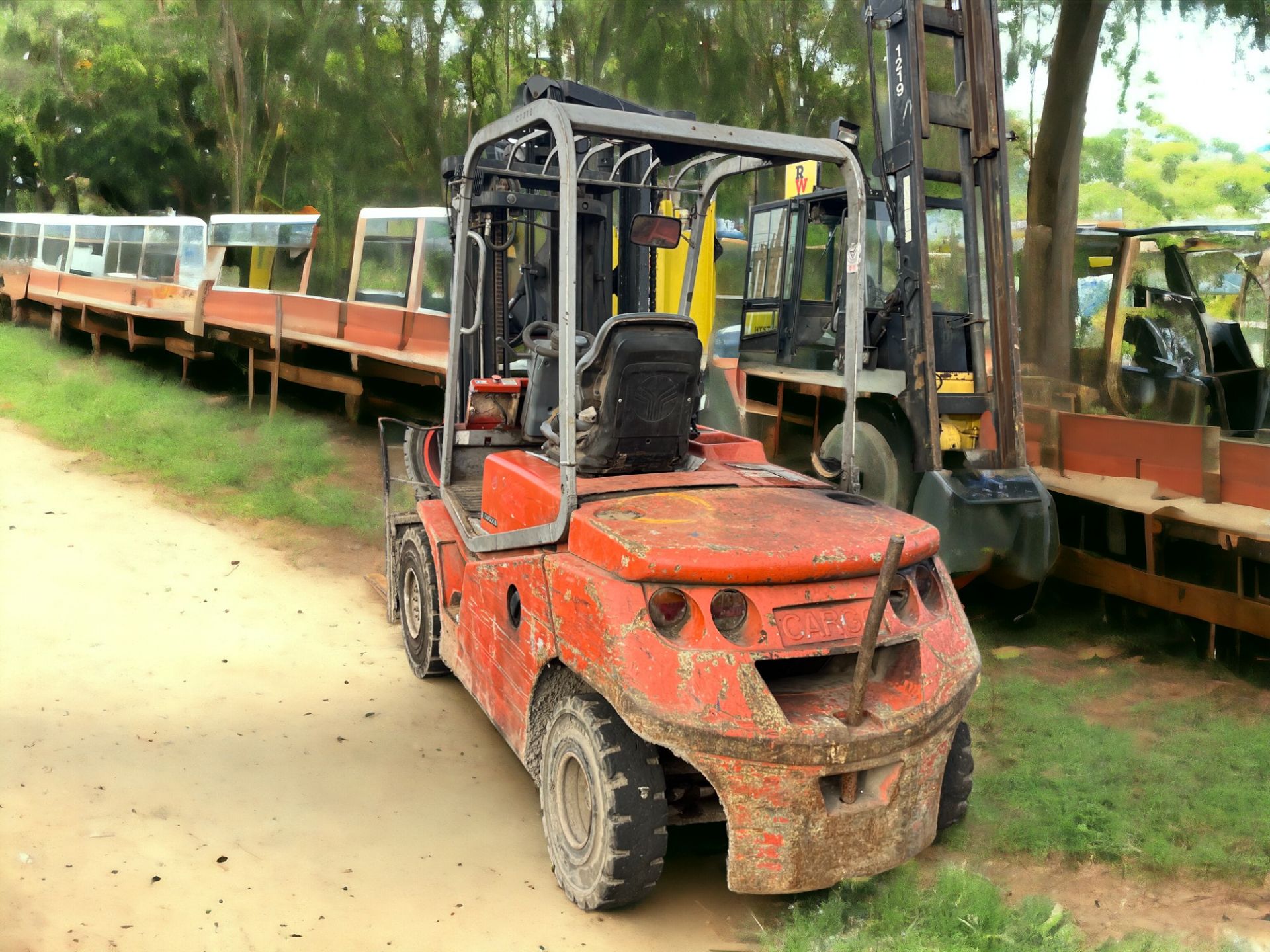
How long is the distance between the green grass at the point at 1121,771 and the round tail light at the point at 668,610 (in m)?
1.64

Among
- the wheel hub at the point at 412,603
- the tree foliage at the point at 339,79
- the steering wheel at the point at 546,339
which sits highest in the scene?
the tree foliage at the point at 339,79

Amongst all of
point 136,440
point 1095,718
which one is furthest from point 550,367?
point 136,440

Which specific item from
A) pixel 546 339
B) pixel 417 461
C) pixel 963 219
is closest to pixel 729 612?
pixel 546 339

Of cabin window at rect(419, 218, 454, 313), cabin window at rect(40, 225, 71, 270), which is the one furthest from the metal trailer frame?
cabin window at rect(40, 225, 71, 270)

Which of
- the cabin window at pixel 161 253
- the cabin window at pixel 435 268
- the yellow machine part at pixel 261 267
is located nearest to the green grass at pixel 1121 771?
the cabin window at pixel 435 268

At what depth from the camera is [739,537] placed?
13.1 ft

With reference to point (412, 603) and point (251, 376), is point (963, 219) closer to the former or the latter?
point (412, 603)

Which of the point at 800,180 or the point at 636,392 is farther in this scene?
the point at 800,180

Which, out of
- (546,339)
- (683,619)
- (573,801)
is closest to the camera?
(683,619)

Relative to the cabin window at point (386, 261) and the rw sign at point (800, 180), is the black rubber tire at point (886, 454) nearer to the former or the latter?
the rw sign at point (800, 180)

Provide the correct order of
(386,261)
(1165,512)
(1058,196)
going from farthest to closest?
(386,261) → (1058,196) → (1165,512)

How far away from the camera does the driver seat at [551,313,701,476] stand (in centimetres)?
450

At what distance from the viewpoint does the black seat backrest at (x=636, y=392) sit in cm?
450

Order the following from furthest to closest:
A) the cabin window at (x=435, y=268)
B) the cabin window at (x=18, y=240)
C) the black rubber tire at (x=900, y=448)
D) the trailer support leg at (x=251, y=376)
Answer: the cabin window at (x=18, y=240), the trailer support leg at (x=251, y=376), the cabin window at (x=435, y=268), the black rubber tire at (x=900, y=448)
